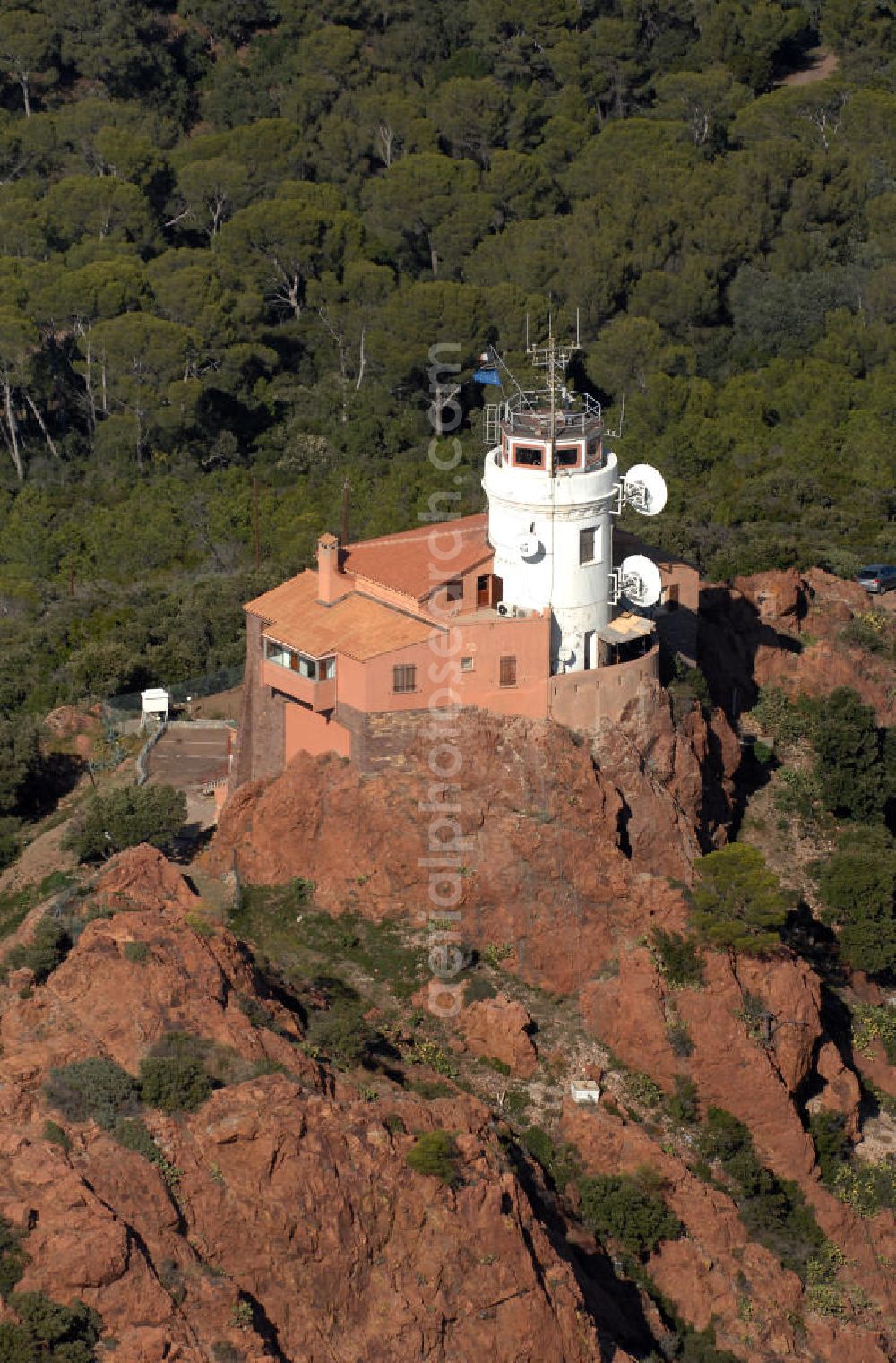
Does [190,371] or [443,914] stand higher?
[443,914]

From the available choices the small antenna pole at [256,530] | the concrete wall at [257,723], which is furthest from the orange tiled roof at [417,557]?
the small antenna pole at [256,530]

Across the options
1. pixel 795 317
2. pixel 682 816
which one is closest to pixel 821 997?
pixel 682 816

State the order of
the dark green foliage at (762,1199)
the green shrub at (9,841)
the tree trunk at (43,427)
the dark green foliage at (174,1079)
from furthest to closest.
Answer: the tree trunk at (43,427), the green shrub at (9,841), the dark green foliage at (762,1199), the dark green foliage at (174,1079)

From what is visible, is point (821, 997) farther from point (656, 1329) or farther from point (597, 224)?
point (597, 224)

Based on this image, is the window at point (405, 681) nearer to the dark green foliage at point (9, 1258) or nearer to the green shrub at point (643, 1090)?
the green shrub at point (643, 1090)

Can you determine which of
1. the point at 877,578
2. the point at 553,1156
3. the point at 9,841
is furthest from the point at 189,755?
the point at 877,578

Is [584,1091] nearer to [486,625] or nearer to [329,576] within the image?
[486,625]
